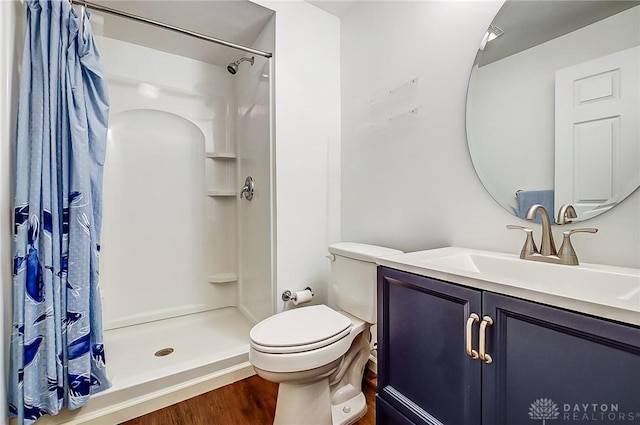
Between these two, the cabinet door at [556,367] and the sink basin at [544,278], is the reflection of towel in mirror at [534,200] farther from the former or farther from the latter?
the cabinet door at [556,367]

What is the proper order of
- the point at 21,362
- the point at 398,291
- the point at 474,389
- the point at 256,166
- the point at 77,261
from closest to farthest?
1. the point at 474,389
2. the point at 398,291
3. the point at 21,362
4. the point at 77,261
5. the point at 256,166

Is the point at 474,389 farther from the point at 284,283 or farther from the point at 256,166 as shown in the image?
the point at 256,166

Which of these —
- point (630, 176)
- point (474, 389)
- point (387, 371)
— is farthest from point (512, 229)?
point (387, 371)

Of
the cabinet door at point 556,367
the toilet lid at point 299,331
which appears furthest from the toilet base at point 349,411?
the cabinet door at point 556,367

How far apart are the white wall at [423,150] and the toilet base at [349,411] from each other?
0.82 m

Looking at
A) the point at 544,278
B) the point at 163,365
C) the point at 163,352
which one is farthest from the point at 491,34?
the point at 163,352

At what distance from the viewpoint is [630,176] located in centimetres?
89

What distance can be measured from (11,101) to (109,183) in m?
1.10

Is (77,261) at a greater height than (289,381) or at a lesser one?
greater

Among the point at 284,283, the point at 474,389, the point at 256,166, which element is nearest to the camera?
the point at 474,389

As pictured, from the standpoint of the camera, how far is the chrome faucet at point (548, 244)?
0.94 m

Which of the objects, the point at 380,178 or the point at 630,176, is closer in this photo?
the point at 630,176

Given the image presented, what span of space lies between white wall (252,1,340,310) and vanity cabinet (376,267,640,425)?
0.90 meters

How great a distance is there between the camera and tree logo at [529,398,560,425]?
0.66m
